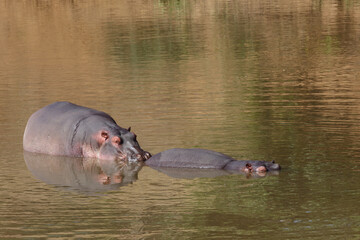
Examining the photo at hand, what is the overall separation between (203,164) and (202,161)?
0.18ft

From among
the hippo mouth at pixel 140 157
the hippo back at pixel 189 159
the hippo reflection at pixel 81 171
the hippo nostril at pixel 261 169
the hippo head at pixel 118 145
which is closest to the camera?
the hippo nostril at pixel 261 169

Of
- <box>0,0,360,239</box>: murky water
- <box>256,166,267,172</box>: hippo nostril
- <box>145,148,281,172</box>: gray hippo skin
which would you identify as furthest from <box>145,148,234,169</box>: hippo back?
<box>256,166,267,172</box>: hippo nostril

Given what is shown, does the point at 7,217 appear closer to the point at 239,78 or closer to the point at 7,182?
the point at 7,182

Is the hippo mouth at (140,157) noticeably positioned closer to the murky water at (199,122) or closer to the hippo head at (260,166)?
the murky water at (199,122)

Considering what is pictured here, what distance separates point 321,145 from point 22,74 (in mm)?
12828

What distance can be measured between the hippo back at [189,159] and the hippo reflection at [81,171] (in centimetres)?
34

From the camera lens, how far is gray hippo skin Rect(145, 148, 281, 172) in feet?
41.3

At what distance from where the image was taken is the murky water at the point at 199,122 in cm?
1051

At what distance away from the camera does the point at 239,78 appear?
22.4m

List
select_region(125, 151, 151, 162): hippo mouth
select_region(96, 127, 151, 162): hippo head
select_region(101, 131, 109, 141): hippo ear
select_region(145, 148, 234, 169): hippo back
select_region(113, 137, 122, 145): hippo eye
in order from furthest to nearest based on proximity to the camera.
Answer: select_region(101, 131, 109, 141): hippo ear, select_region(113, 137, 122, 145): hippo eye, select_region(96, 127, 151, 162): hippo head, select_region(125, 151, 151, 162): hippo mouth, select_region(145, 148, 234, 169): hippo back

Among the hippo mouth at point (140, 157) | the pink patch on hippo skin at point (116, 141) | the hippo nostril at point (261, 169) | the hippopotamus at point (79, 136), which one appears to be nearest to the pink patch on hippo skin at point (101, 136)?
the hippopotamus at point (79, 136)

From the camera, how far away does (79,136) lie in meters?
14.4

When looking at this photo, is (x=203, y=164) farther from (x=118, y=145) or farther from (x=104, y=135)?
(x=104, y=135)

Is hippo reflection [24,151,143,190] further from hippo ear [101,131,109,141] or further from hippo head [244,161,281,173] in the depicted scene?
hippo head [244,161,281,173]
